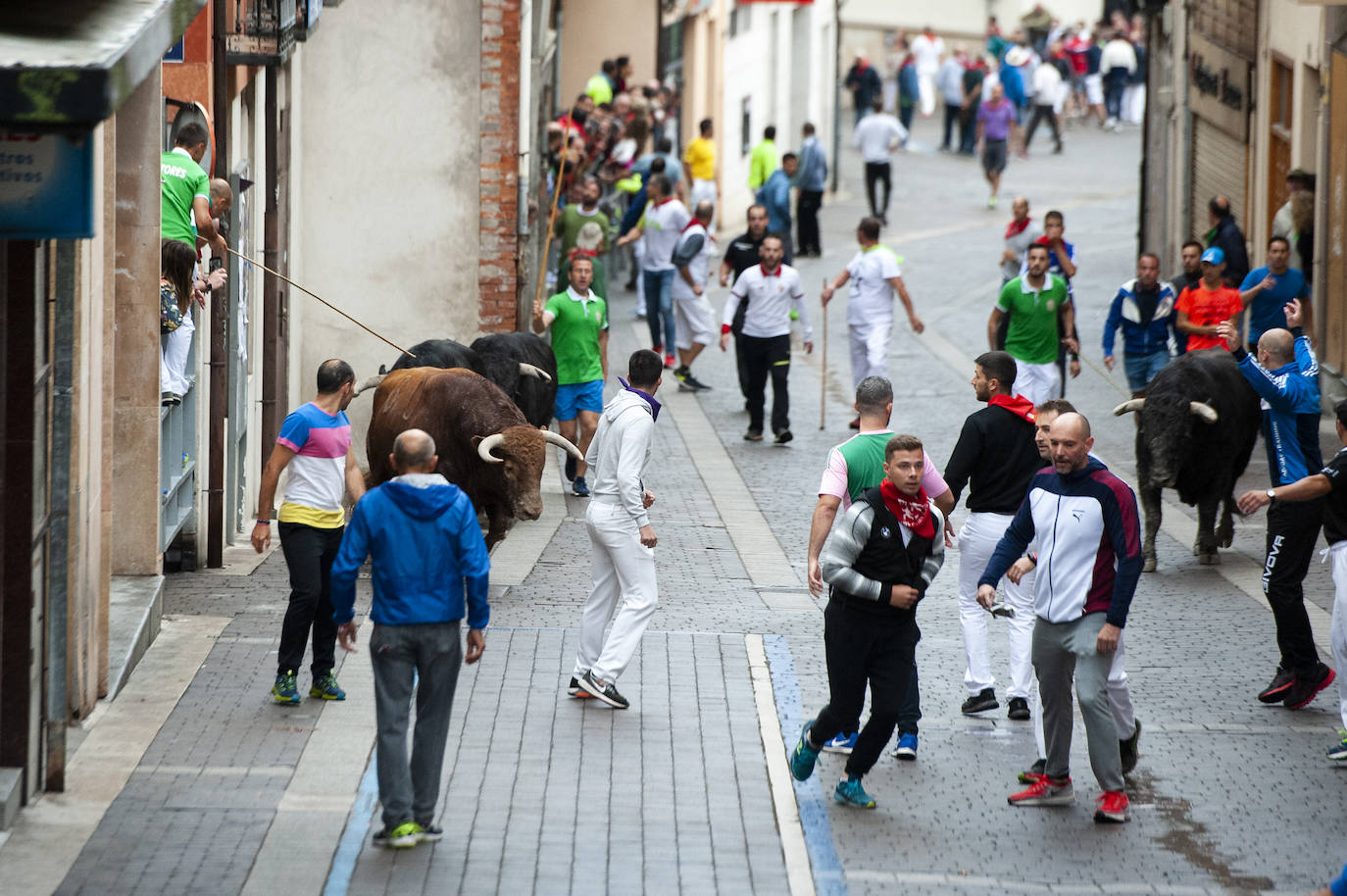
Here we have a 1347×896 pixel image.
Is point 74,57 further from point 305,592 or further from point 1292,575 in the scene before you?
point 1292,575

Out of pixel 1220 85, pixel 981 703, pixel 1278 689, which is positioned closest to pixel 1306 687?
pixel 1278 689

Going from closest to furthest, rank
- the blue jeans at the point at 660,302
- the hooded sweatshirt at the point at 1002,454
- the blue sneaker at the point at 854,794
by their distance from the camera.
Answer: the blue sneaker at the point at 854,794 < the hooded sweatshirt at the point at 1002,454 < the blue jeans at the point at 660,302

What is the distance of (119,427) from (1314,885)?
660cm

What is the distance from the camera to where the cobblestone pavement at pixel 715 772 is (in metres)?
7.77

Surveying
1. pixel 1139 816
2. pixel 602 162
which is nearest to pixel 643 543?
pixel 1139 816

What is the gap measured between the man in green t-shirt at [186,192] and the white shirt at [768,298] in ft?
23.2

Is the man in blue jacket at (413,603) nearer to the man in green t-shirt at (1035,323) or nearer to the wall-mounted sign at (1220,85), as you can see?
the man in green t-shirt at (1035,323)

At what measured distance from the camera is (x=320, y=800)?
8.41 meters

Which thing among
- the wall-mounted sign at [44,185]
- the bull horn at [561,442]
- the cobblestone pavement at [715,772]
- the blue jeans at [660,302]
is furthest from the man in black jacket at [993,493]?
the blue jeans at [660,302]

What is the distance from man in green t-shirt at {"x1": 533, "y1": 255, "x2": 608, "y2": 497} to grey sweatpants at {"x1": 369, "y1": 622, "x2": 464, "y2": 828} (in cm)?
804

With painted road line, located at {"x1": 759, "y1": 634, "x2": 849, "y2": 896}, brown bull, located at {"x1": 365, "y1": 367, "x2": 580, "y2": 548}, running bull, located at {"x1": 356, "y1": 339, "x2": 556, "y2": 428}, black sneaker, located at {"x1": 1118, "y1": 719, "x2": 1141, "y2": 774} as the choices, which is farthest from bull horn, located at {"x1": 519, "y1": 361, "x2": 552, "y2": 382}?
black sneaker, located at {"x1": 1118, "y1": 719, "x2": 1141, "y2": 774}

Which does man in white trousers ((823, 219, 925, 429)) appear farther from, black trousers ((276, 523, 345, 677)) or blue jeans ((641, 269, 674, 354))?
black trousers ((276, 523, 345, 677))

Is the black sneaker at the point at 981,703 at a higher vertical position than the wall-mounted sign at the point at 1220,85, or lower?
lower

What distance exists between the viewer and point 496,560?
1351 cm
